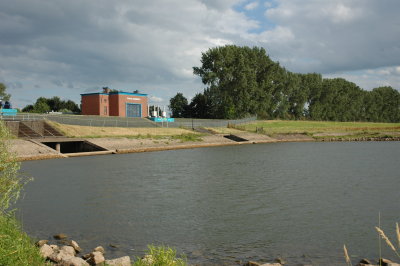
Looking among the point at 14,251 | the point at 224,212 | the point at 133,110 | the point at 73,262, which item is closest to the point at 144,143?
the point at 133,110

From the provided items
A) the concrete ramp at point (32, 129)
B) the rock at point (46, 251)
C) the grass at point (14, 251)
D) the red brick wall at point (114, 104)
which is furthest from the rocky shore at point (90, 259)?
the red brick wall at point (114, 104)

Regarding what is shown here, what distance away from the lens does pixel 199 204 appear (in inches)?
763

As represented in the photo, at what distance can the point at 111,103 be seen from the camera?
95.9 meters

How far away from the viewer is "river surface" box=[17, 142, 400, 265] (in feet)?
41.9

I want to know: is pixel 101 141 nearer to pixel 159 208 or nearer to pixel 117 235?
pixel 159 208

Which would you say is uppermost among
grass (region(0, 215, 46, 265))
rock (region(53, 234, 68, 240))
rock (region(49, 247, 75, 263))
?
grass (region(0, 215, 46, 265))

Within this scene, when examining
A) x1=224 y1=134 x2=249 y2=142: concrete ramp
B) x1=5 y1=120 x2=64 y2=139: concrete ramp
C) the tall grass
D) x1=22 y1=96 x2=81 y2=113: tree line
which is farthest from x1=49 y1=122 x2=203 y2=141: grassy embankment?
x1=22 y1=96 x2=81 y2=113: tree line

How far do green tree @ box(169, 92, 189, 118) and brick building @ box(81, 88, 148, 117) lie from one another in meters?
Answer: 36.3

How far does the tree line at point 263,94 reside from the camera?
4459 inches

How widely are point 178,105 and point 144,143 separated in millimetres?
76709

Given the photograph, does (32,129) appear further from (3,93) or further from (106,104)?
(3,93)

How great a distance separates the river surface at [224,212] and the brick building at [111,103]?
64.7 m

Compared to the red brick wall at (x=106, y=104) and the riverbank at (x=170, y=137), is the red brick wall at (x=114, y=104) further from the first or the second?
the riverbank at (x=170, y=137)

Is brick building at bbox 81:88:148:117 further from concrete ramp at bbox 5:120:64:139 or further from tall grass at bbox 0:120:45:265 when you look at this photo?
tall grass at bbox 0:120:45:265
